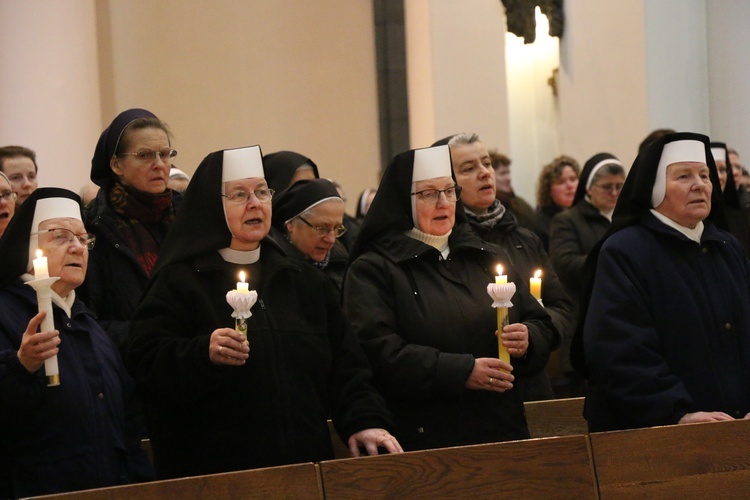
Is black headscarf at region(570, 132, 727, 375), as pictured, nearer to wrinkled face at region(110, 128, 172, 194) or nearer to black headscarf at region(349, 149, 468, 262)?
black headscarf at region(349, 149, 468, 262)

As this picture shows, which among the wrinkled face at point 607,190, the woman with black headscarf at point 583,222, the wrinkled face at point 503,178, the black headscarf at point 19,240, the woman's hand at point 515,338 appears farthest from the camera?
the wrinkled face at point 503,178

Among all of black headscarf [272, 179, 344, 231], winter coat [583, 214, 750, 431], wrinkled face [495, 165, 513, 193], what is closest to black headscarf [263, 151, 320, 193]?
black headscarf [272, 179, 344, 231]

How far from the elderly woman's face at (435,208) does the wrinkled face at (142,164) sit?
1.20m

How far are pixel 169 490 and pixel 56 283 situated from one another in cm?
111

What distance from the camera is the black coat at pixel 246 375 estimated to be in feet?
12.7

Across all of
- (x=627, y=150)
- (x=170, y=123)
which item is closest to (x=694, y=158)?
(x=627, y=150)

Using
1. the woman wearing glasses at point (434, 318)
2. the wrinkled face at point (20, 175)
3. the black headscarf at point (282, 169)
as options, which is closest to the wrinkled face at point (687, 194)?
the woman wearing glasses at point (434, 318)

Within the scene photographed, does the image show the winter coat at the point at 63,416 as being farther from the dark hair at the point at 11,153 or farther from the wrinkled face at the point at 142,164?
the dark hair at the point at 11,153

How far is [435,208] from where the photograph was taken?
468 centimetres

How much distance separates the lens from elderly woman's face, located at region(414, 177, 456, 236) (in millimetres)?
4672

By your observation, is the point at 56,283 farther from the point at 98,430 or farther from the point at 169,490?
the point at 169,490

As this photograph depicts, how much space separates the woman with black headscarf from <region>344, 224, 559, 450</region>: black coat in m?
2.14

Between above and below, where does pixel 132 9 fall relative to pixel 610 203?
above

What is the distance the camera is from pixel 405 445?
172 inches
